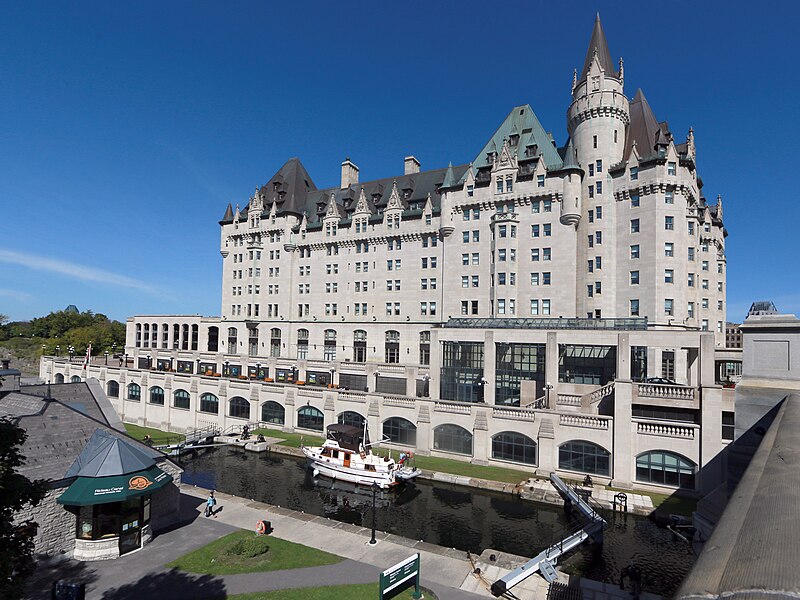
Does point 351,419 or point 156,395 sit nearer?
point 351,419

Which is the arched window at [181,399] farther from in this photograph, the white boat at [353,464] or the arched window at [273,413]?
the white boat at [353,464]

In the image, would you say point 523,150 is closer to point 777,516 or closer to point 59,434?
point 59,434

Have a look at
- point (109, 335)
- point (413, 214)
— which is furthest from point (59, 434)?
point (109, 335)

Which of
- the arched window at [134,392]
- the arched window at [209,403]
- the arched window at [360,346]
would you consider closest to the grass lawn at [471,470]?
the arched window at [209,403]

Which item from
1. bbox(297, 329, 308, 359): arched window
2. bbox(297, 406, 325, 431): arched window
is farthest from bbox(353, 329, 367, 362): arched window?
bbox(297, 406, 325, 431): arched window

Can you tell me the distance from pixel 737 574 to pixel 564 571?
24.8 metres

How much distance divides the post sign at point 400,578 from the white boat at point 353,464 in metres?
18.2

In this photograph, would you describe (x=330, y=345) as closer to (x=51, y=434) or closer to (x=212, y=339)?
(x=212, y=339)

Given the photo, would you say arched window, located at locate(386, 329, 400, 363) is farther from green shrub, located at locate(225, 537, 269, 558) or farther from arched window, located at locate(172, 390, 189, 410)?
green shrub, located at locate(225, 537, 269, 558)

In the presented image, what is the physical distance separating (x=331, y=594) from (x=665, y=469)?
1144 inches

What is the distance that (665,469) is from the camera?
116 ft

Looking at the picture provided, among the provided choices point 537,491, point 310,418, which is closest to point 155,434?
point 310,418

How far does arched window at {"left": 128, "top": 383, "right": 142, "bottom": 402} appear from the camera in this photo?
67.7 meters

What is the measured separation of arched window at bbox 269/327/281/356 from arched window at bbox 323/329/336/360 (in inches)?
412
